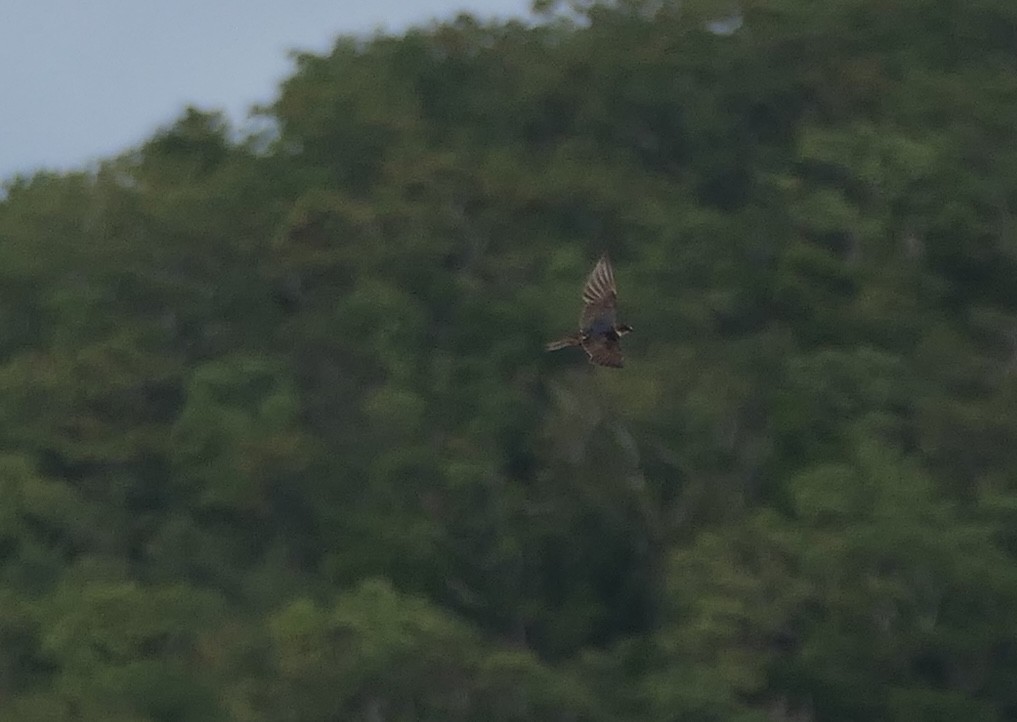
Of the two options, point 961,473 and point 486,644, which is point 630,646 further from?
point 961,473

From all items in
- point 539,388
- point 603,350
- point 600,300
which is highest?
point 539,388

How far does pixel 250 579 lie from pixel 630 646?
5.17 m

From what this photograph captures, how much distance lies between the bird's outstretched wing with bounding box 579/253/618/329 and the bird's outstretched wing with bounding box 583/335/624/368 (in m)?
0.08

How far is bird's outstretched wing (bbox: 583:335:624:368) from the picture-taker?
16406mm

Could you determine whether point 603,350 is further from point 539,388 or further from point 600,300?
point 539,388

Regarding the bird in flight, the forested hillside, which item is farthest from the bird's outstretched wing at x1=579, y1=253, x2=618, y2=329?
the forested hillside

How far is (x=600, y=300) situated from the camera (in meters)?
16.3

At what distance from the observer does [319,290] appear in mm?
40500

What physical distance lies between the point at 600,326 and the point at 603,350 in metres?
0.14

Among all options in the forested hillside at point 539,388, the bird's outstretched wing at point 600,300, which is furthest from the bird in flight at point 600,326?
the forested hillside at point 539,388

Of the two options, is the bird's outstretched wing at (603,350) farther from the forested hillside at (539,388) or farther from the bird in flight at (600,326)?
the forested hillside at (539,388)

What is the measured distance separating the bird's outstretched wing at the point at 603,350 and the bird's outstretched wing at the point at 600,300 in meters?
0.08

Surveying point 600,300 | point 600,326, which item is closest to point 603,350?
point 600,326

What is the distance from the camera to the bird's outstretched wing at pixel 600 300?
637 inches
